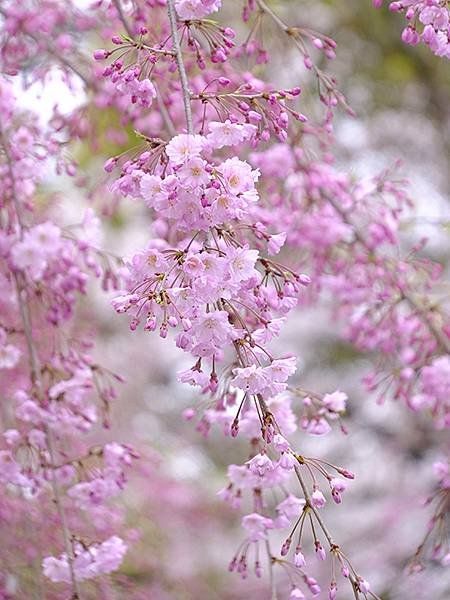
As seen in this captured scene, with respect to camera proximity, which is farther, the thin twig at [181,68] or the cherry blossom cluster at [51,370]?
the cherry blossom cluster at [51,370]

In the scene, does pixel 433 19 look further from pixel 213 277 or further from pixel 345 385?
pixel 345 385

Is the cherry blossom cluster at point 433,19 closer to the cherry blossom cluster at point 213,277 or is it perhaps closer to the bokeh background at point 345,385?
the cherry blossom cluster at point 213,277

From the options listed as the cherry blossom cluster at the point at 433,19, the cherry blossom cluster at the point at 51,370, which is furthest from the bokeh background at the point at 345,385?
the cherry blossom cluster at the point at 433,19

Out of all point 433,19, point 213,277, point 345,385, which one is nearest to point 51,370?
point 213,277

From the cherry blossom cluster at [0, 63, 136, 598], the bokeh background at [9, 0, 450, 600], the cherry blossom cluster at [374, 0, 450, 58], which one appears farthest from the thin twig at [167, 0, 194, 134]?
the bokeh background at [9, 0, 450, 600]

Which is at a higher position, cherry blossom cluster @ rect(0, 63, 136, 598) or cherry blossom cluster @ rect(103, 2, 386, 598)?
cherry blossom cluster @ rect(0, 63, 136, 598)

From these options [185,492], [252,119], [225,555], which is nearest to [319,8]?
[185,492]

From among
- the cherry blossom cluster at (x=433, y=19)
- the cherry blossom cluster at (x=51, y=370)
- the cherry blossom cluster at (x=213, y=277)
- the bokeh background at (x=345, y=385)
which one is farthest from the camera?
the bokeh background at (x=345, y=385)

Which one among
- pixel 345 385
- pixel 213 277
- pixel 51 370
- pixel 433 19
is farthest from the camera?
pixel 345 385

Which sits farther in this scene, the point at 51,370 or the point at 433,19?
the point at 51,370

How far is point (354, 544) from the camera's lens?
13.9ft

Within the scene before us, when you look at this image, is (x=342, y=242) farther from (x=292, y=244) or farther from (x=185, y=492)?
(x=185, y=492)

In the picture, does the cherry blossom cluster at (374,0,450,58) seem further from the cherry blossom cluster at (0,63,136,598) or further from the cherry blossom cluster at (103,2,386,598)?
the cherry blossom cluster at (0,63,136,598)

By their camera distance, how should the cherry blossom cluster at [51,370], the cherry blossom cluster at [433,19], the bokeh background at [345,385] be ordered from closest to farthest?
the cherry blossom cluster at [433,19]
the cherry blossom cluster at [51,370]
the bokeh background at [345,385]
